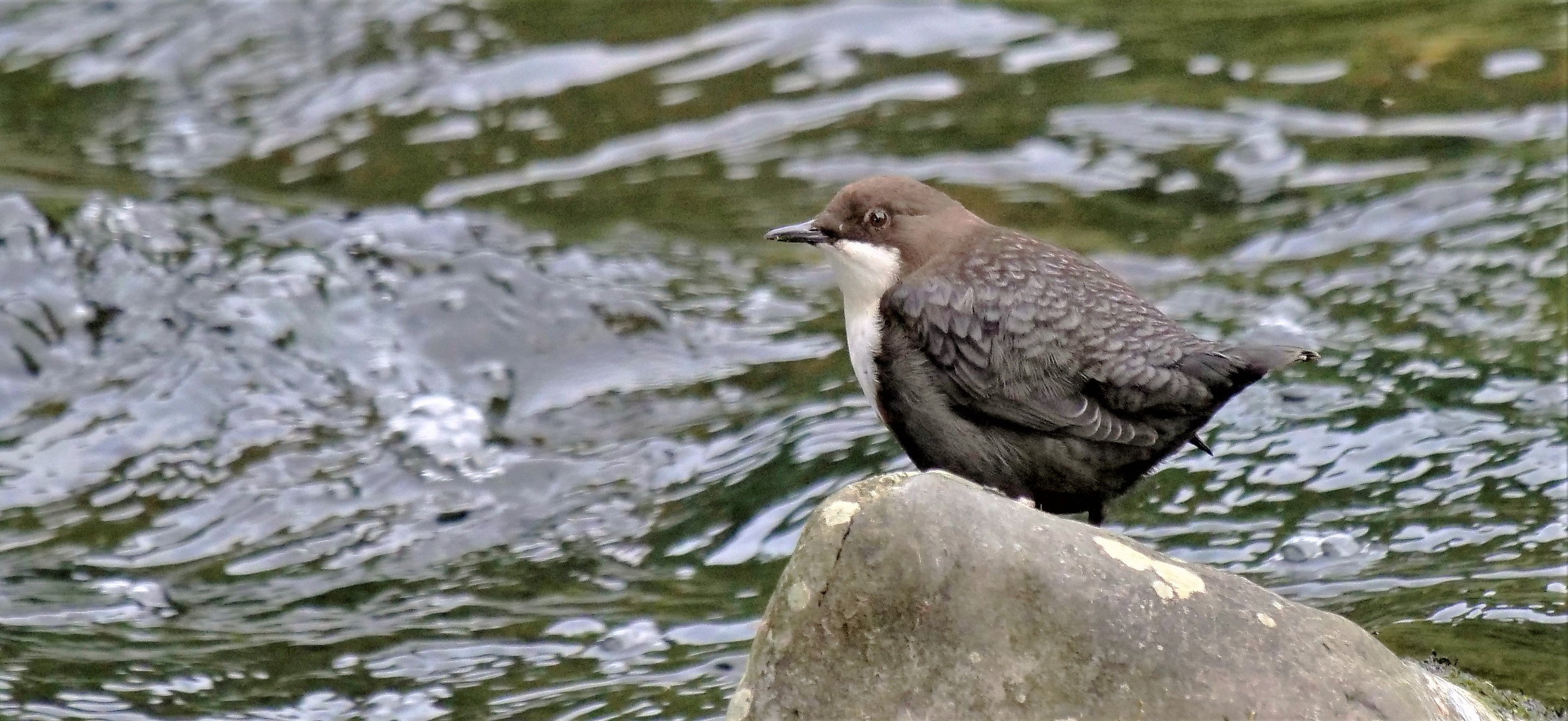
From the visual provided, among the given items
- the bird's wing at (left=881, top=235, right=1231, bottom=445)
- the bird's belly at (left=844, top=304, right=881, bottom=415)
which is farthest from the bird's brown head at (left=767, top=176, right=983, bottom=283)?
the bird's wing at (left=881, top=235, right=1231, bottom=445)

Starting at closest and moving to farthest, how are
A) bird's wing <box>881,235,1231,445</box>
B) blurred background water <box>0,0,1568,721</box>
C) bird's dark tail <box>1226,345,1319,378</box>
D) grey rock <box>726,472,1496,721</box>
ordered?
grey rock <box>726,472,1496,721</box>
bird's dark tail <box>1226,345,1319,378</box>
bird's wing <box>881,235,1231,445</box>
blurred background water <box>0,0,1568,721</box>

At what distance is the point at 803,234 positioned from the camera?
438 cm

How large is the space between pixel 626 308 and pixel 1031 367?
9.91ft

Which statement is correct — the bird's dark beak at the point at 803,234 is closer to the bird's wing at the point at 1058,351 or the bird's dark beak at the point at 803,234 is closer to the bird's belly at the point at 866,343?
the bird's belly at the point at 866,343

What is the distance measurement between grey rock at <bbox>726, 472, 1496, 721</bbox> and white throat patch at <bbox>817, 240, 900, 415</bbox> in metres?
1.23

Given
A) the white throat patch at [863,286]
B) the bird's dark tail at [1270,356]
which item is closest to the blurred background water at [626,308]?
the bird's dark tail at [1270,356]

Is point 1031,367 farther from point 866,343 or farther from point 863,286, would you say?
point 863,286

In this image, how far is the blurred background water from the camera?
15.4ft

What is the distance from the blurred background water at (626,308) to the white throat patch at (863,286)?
0.80 m

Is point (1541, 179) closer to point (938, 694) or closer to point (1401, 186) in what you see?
point (1401, 186)

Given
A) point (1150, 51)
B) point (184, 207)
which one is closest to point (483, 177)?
point (184, 207)

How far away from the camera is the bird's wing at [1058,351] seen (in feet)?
12.9

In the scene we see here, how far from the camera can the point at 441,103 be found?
28.8ft

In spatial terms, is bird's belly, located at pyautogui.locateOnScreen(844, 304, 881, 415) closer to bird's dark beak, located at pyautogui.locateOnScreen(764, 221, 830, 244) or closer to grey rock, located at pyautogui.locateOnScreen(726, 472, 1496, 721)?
bird's dark beak, located at pyautogui.locateOnScreen(764, 221, 830, 244)
